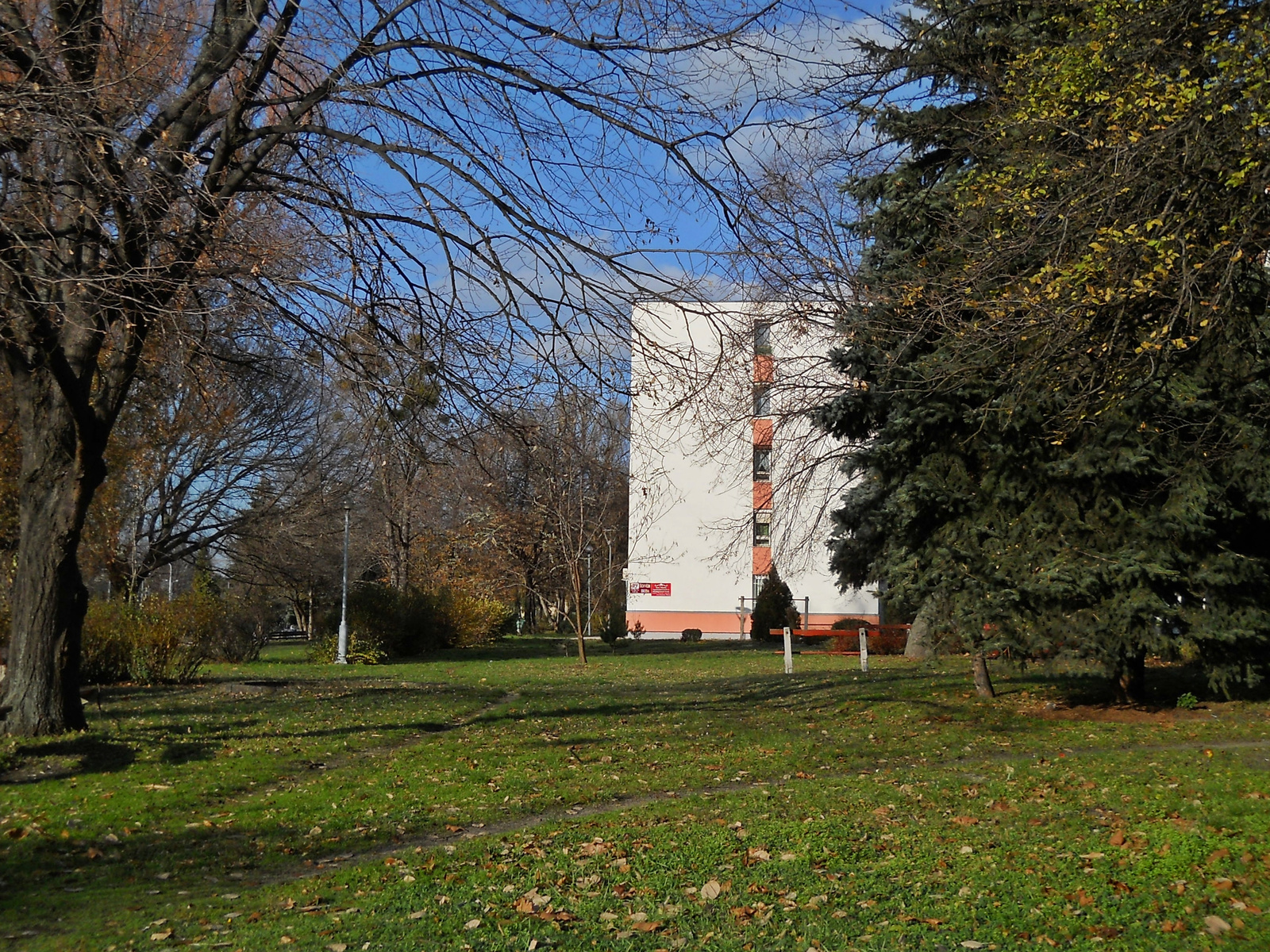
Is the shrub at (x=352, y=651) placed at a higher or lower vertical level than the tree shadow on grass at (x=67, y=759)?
higher

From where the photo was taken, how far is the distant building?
292 inches

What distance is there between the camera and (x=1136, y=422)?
→ 12484 millimetres

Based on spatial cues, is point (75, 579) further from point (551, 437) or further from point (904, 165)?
point (904, 165)

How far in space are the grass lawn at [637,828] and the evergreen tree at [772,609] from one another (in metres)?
22.6

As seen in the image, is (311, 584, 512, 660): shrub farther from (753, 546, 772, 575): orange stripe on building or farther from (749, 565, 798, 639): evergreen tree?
(753, 546, 772, 575): orange stripe on building

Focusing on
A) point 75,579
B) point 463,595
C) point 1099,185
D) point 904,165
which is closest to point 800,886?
point 1099,185

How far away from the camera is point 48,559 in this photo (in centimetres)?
1018

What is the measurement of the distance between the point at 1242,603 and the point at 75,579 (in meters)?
13.1

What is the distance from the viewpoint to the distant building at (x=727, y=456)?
741cm

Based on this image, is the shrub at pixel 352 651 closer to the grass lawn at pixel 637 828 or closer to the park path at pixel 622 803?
the grass lawn at pixel 637 828

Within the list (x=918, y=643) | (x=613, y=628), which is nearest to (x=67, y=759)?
(x=918, y=643)

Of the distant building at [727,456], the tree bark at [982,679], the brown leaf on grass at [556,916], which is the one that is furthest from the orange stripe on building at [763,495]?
the brown leaf on grass at [556,916]

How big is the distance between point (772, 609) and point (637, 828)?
30.2 metres

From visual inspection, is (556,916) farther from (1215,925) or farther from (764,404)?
(764,404)
